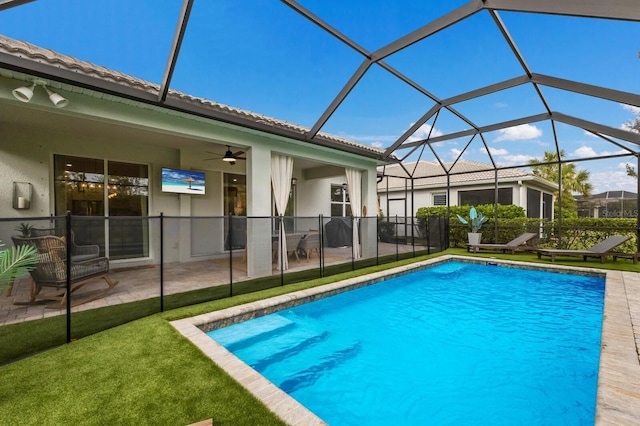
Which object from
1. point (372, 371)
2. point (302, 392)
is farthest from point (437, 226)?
point (302, 392)

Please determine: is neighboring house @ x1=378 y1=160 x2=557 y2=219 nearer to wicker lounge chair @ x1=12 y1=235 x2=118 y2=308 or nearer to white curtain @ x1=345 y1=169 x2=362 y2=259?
white curtain @ x1=345 y1=169 x2=362 y2=259

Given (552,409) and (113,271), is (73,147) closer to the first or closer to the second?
(113,271)

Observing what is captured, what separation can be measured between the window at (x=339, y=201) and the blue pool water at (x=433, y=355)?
22.9 ft

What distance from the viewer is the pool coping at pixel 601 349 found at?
2.12m

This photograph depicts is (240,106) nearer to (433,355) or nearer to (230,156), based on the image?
(230,156)

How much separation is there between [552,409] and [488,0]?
492 centimetres

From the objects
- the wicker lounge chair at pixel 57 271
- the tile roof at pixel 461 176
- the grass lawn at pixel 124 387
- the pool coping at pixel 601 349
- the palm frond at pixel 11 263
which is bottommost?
the pool coping at pixel 601 349

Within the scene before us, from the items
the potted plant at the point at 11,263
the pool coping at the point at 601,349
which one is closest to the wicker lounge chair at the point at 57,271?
the potted plant at the point at 11,263

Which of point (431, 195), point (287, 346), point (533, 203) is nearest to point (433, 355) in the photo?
point (287, 346)

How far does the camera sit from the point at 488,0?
13.1ft

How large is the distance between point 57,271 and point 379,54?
19.5 feet

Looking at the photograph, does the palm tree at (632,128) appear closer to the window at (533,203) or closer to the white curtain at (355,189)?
the window at (533,203)

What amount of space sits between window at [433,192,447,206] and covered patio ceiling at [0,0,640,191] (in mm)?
7256

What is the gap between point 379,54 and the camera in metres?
5.30
